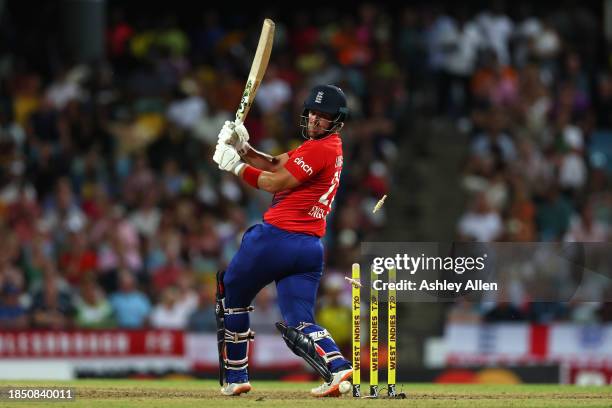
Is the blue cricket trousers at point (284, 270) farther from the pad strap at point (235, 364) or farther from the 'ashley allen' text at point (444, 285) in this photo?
the 'ashley allen' text at point (444, 285)

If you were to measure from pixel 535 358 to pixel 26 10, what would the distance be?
34.6 feet

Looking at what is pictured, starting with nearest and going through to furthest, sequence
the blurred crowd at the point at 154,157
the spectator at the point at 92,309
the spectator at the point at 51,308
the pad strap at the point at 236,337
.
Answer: the pad strap at the point at 236,337 < the spectator at the point at 51,308 < the spectator at the point at 92,309 < the blurred crowd at the point at 154,157

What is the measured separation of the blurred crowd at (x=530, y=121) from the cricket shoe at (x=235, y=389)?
5.72m

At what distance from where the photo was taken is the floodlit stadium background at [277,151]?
A: 50.3ft

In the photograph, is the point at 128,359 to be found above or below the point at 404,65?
below

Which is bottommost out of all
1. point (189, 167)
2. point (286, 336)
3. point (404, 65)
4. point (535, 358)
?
point (535, 358)

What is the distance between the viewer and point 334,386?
31.7 feet

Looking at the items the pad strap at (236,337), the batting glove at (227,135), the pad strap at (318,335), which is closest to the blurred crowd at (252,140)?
the pad strap at (236,337)

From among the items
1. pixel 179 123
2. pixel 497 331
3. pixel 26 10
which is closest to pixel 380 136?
pixel 179 123

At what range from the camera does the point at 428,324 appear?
625 inches

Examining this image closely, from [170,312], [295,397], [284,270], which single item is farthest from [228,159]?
[170,312]

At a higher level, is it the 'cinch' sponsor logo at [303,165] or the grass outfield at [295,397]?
the 'cinch' sponsor logo at [303,165]

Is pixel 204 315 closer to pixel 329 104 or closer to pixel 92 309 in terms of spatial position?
pixel 92 309

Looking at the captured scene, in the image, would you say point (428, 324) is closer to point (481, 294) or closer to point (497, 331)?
point (497, 331)
